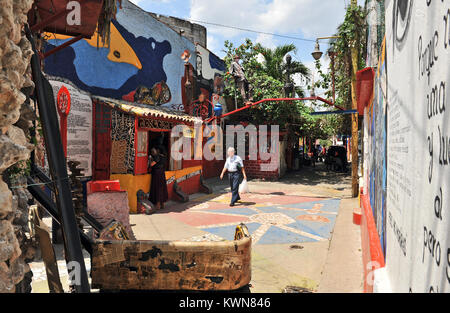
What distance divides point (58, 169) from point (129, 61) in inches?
341

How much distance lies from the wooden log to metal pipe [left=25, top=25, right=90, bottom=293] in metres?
1.03

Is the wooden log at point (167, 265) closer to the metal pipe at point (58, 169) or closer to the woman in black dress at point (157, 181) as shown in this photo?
the metal pipe at point (58, 169)

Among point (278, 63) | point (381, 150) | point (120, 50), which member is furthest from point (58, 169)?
point (278, 63)

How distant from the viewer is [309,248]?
5848 millimetres

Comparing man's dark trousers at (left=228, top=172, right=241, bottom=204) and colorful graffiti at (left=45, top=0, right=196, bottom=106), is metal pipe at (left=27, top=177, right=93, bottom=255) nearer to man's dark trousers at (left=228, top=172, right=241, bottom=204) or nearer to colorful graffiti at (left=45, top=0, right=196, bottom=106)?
colorful graffiti at (left=45, top=0, right=196, bottom=106)

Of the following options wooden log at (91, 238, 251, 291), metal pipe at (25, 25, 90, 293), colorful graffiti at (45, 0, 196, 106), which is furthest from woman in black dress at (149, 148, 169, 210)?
metal pipe at (25, 25, 90, 293)

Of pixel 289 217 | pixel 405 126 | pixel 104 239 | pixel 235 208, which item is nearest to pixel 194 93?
pixel 235 208

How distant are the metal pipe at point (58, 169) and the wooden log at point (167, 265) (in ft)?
3.37

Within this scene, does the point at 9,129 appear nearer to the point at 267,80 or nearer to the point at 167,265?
the point at 167,265

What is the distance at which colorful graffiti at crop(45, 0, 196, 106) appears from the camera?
8453mm

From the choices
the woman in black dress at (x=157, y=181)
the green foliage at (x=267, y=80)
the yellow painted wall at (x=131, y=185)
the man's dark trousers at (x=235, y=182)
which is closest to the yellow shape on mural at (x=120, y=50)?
the woman in black dress at (x=157, y=181)

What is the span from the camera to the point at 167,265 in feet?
11.4

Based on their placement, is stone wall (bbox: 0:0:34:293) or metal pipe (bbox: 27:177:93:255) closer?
stone wall (bbox: 0:0:34:293)

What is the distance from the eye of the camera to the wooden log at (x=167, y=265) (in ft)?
11.4
